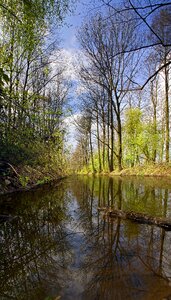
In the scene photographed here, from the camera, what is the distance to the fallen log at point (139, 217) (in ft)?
12.0

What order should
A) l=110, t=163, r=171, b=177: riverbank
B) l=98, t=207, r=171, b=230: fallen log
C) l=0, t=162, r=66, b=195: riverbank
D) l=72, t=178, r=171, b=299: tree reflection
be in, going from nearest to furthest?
l=72, t=178, r=171, b=299: tree reflection
l=98, t=207, r=171, b=230: fallen log
l=0, t=162, r=66, b=195: riverbank
l=110, t=163, r=171, b=177: riverbank

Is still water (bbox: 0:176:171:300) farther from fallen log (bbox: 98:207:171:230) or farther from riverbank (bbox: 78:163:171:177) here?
riverbank (bbox: 78:163:171:177)

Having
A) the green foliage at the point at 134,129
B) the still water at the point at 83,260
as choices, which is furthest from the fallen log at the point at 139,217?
the green foliage at the point at 134,129

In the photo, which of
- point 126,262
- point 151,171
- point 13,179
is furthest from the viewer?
point 151,171

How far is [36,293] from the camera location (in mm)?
1988

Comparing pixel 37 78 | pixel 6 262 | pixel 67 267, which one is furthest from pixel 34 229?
pixel 37 78

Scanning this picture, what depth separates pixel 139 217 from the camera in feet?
13.7

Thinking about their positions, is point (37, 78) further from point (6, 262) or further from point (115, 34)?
point (6, 262)

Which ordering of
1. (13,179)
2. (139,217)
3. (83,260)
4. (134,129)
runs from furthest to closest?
1. (134,129)
2. (13,179)
3. (139,217)
4. (83,260)

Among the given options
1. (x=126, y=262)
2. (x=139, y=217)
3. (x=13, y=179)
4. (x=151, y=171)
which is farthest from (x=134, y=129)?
(x=126, y=262)

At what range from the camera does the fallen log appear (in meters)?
3.67

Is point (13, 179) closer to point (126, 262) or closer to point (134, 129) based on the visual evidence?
point (126, 262)

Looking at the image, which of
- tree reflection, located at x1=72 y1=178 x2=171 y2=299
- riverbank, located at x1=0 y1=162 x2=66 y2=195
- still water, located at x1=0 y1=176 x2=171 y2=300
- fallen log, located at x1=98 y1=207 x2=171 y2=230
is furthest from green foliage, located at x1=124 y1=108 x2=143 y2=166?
tree reflection, located at x1=72 y1=178 x2=171 y2=299

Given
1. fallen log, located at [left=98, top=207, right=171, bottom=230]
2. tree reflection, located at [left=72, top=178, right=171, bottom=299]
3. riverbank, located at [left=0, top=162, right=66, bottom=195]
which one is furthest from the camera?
riverbank, located at [left=0, top=162, right=66, bottom=195]
